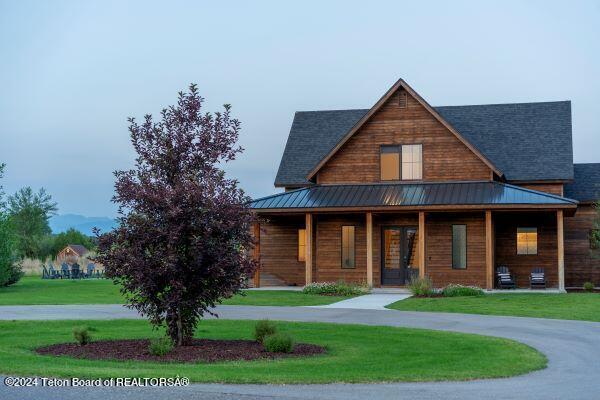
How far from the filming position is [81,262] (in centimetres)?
6569

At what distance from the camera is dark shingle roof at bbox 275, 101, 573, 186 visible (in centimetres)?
3903

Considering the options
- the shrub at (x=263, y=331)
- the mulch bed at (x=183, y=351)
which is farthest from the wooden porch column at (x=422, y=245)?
the shrub at (x=263, y=331)

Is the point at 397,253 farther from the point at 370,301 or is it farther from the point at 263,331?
the point at 263,331

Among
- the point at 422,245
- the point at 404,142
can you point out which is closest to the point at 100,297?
the point at 422,245

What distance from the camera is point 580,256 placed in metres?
39.0

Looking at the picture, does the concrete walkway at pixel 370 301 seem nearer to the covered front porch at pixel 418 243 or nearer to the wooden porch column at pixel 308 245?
the covered front porch at pixel 418 243

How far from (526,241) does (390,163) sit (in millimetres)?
7016

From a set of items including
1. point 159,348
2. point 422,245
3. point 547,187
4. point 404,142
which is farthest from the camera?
point 547,187

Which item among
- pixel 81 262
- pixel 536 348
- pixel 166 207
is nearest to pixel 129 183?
pixel 166 207

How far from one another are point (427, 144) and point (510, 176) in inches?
176

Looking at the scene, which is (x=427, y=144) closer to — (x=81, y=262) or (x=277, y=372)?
(x=277, y=372)

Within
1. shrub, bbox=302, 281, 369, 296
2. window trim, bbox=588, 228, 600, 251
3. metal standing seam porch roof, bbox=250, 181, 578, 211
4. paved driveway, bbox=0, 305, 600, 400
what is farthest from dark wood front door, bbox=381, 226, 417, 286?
paved driveway, bbox=0, 305, 600, 400

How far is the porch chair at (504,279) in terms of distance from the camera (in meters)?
36.4

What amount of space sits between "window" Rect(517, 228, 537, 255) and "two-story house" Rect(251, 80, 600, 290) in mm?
44
